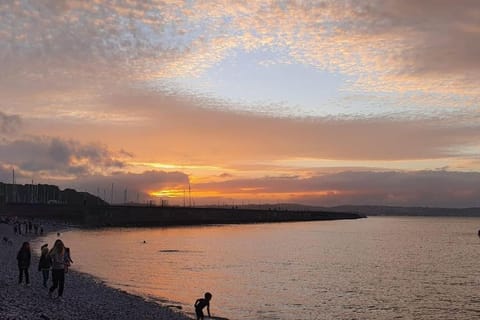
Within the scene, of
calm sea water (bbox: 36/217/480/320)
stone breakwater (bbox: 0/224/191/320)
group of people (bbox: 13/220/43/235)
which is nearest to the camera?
stone breakwater (bbox: 0/224/191/320)

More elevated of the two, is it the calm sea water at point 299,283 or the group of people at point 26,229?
the group of people at point 26,229

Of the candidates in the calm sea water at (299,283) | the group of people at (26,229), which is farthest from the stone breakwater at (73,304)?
the group of people at (26,229)

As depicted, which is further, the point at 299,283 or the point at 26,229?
the point at 26,229

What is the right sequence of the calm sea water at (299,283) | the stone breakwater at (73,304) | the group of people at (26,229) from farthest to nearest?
the group of people at (26,229) < the calm sea water at (299,283) < the stone breakwater at (73,304)

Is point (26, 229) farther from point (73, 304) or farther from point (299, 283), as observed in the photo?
point (73, 304)

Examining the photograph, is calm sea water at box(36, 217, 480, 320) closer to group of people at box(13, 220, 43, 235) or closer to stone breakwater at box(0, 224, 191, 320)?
stone breakwater at box(0, 224, 191, 320)

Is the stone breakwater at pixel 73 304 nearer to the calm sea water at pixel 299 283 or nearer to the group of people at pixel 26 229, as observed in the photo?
the calm sea water at pixel 299 283

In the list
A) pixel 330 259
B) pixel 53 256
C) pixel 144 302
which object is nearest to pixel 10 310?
pixel 53 256

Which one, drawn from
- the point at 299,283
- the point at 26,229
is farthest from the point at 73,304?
the point at 26,229

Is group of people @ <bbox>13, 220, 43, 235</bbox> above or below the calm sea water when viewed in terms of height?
above

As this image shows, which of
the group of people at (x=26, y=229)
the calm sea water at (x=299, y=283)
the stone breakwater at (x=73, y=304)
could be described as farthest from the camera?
the group of people at (x=26, y=229)

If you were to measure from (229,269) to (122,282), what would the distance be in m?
16.8

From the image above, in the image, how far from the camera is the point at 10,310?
60.0 ft

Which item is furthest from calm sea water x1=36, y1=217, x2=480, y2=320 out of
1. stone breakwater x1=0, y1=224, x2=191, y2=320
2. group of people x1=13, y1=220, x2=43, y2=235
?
group of people x1=13, y1=220, x2=43, y2=235
